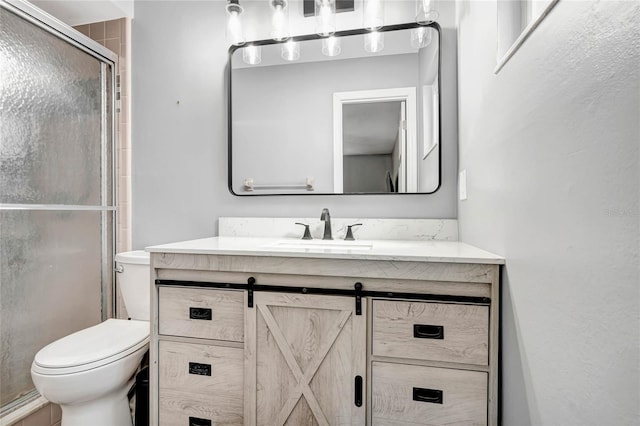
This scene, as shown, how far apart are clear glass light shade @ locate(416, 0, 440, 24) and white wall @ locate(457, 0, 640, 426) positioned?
596mm

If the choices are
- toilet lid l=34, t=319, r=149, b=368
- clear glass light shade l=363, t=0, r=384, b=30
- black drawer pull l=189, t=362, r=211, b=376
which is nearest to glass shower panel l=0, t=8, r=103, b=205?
toilet lid l=34, t=319, r=149, b=368

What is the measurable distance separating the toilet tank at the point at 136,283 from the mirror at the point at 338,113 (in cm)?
66

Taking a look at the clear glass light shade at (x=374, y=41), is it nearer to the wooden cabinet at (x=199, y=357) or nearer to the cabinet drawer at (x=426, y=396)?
the wooden cabinet at (x=199, y=357)

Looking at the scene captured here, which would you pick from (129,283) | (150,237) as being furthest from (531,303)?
(150,237)

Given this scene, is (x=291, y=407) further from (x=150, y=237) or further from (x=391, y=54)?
(x=391, y=54)

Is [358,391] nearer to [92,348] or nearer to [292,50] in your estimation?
[92,348]

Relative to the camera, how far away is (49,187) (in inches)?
63.6

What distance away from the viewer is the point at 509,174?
0.91 meters

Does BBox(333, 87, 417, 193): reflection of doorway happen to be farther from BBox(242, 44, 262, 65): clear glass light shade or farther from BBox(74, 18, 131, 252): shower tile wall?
BBox(74, 18, 131, 252): shower tile wall

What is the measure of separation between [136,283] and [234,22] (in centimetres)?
150

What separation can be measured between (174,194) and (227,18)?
106 centimetres

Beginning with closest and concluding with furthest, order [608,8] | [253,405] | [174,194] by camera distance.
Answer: [608,8] < [253,405] < [174,194]

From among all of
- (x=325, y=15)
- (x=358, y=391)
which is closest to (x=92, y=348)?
(x=358, y=391)

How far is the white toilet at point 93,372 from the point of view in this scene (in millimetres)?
1203
